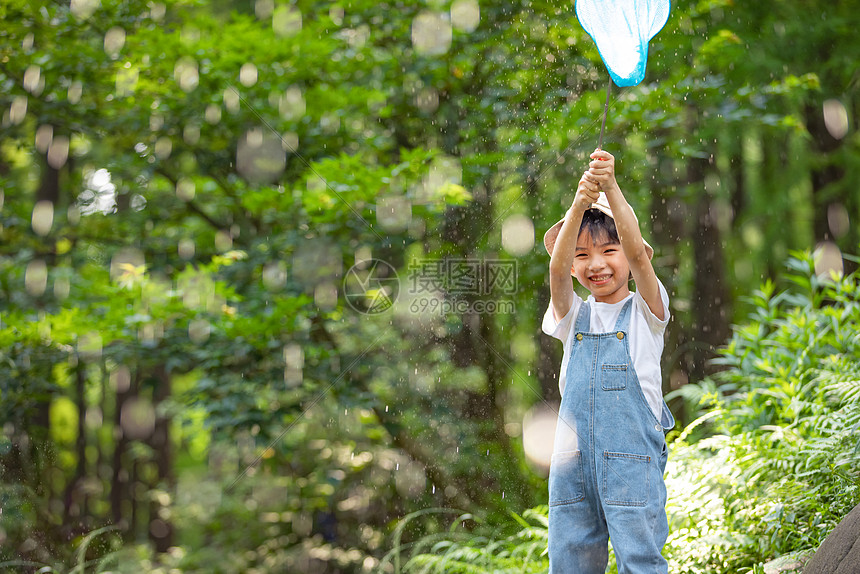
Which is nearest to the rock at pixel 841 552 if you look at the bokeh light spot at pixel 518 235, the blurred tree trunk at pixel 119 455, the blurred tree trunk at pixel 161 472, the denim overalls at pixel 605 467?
the denim overalls at pixel 605 467

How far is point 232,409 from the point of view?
393 centimetres

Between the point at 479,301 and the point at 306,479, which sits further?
the point at 306,479

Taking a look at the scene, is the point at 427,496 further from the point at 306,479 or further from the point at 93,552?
the point at 93,552

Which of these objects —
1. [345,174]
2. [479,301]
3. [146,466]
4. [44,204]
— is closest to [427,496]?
[479,301]

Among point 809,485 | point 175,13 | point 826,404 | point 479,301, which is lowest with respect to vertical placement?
point 809,485

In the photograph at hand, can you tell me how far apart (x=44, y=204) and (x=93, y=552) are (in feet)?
Result: 10.3

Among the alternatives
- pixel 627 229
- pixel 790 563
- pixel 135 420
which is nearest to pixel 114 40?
pixel 627 229

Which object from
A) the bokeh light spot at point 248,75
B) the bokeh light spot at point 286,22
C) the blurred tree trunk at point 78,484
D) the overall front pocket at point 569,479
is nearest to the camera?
the overall front pocket at point 569,479

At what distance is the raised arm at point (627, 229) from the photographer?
5.63ft

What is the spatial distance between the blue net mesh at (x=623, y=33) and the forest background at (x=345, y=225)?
Result: 197 cm

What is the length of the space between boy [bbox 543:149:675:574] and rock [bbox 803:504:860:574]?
1.60ft

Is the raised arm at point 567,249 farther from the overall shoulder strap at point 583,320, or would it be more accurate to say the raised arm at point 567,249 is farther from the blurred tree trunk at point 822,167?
the blurred tree trunk at point 822,167

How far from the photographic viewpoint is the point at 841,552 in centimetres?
191

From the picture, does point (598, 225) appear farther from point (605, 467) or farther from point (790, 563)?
point (790, 563)
